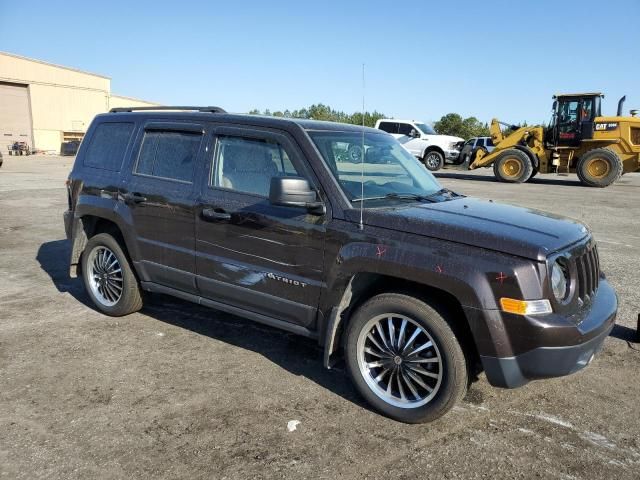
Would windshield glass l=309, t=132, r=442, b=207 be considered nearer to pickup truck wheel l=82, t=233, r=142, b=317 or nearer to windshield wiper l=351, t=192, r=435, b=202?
windshield wiper l=351, t=192, r=435, b=202

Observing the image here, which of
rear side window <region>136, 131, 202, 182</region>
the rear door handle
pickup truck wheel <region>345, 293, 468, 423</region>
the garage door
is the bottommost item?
pickup truck wheel <region>345, 293, 468, 423</region>

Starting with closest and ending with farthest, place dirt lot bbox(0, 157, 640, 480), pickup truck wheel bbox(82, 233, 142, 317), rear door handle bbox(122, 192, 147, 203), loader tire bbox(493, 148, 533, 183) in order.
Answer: dirt lot bbox(0, 157, 640, 480)
rear door handle bbox(122, 192, 147, 203)
pickup truck wheel bbox(82, 233, 142, 317)
loader tire bbox(493, 148, 533, 183)

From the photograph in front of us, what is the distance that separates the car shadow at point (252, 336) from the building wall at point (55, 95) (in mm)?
45783

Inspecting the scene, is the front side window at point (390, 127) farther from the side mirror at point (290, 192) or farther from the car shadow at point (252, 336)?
the side mirror at point (290, 192)

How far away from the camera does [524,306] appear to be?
2809mm

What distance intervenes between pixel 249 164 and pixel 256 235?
590 mm

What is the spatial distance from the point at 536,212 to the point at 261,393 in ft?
7.87

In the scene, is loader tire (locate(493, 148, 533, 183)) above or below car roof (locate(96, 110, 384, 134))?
below

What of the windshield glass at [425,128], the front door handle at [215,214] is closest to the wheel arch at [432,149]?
the windshield glass at [425,128]

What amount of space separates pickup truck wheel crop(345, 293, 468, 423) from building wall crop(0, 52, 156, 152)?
4889 centimetres

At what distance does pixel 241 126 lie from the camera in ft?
13.1

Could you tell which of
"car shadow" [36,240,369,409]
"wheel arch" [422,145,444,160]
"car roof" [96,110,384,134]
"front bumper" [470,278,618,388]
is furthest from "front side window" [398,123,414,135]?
"front bumper" [470,278,618,388]

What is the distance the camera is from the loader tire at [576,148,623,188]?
1853 centimetres

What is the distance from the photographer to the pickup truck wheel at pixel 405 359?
305 centimetres
